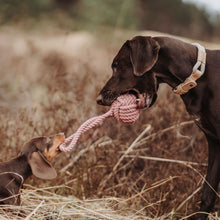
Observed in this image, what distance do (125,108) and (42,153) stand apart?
860 mm

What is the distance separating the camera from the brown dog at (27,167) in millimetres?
3098

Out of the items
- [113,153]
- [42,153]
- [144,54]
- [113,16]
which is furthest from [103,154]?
[113,16]

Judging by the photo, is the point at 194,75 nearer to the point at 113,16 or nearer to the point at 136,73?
the point at 136,73

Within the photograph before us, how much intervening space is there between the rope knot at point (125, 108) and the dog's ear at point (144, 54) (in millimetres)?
252

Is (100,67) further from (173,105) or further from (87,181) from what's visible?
(87,181)

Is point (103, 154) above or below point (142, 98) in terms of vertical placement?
below

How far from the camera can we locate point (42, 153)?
330 cm

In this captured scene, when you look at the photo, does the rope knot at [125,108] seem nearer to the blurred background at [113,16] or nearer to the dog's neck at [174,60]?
the dog's neck at [174,60]

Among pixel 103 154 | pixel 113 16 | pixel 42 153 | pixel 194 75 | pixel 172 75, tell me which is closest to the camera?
pixel 194 75

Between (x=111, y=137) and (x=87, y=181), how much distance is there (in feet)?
2.34

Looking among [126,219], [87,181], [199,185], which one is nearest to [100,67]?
[87,181]

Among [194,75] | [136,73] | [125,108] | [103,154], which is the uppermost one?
[194,75]

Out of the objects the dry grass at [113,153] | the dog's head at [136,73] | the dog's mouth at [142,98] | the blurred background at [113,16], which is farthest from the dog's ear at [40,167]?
the blurred background at [113,16]

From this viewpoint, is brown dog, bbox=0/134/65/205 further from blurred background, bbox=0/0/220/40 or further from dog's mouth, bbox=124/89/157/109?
blurred background, bbox=0/0/220/40
